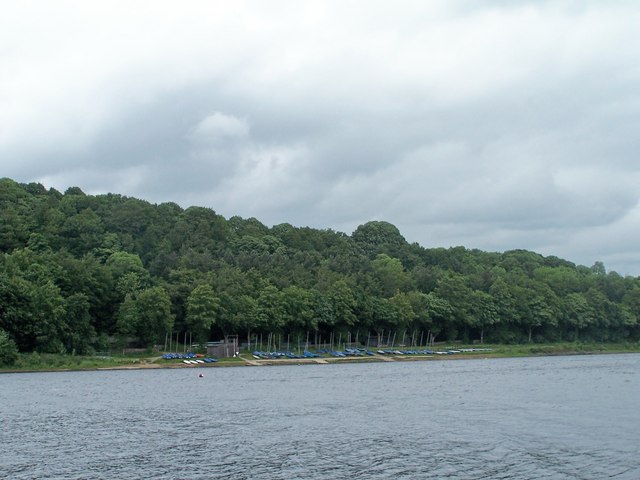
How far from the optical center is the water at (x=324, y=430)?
38.4 metres

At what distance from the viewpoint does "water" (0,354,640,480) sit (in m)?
→ 38.4

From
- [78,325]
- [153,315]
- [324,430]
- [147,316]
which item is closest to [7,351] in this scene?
[78,325]

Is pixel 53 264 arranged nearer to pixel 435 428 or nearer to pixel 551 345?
pixel 435 428

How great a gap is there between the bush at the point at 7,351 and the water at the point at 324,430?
928 inches

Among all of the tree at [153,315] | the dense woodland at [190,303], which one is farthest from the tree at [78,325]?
the tree at [153,315]

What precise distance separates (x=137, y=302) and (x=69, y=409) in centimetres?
7710

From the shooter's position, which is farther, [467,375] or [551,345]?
[551,345]

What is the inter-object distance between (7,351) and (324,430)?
76278 millimetres

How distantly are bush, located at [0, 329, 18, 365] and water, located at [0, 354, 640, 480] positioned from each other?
23.6 metres

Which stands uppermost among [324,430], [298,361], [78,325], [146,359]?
[78,325]

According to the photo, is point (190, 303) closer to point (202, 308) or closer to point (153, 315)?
point (202, 308)

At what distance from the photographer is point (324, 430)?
168 feet

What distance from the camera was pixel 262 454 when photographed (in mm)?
42438

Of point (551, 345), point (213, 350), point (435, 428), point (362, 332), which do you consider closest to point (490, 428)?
point (435, 428)
